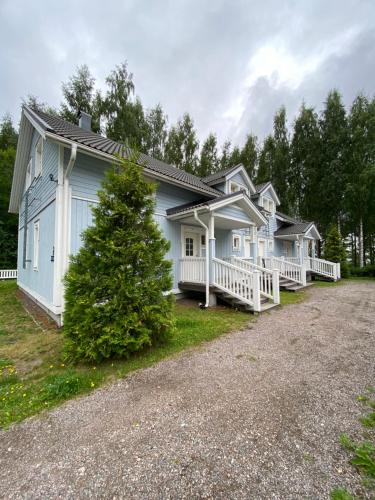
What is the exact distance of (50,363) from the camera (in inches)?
143

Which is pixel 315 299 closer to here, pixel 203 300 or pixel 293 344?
pixel 203 300

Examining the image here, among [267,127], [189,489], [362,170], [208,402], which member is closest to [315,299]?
[208,402]

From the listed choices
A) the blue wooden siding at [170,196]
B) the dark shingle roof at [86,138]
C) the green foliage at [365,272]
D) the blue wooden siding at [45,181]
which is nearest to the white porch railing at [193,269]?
the blue wooden siding at [170,196]

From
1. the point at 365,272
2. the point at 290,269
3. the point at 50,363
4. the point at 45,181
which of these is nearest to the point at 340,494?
the point at 50,363

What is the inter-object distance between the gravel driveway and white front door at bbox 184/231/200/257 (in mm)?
5454

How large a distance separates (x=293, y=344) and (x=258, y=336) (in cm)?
70

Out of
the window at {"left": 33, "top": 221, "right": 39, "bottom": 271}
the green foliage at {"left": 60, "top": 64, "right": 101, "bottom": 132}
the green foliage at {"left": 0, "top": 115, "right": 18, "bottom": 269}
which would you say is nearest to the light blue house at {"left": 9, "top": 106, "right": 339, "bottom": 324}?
the window at {"left": 33, "top": 221, "right": 39, "bottom": 271}

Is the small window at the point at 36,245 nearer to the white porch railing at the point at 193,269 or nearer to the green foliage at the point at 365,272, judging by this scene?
the white porch railing at the point at 193,269

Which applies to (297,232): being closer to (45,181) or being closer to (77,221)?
(77,221)

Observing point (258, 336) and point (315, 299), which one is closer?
point (258, 336)

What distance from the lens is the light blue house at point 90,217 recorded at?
18.5 ft

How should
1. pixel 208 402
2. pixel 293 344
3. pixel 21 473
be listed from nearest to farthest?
pixel 21 473, pixel 208 402, pixel 293 344

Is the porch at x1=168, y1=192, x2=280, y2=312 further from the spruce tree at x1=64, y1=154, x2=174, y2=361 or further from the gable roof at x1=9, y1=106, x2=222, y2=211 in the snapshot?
the spruce tree at x1=64, y1=154, x2=174, y2=361

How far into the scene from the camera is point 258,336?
4.71m
